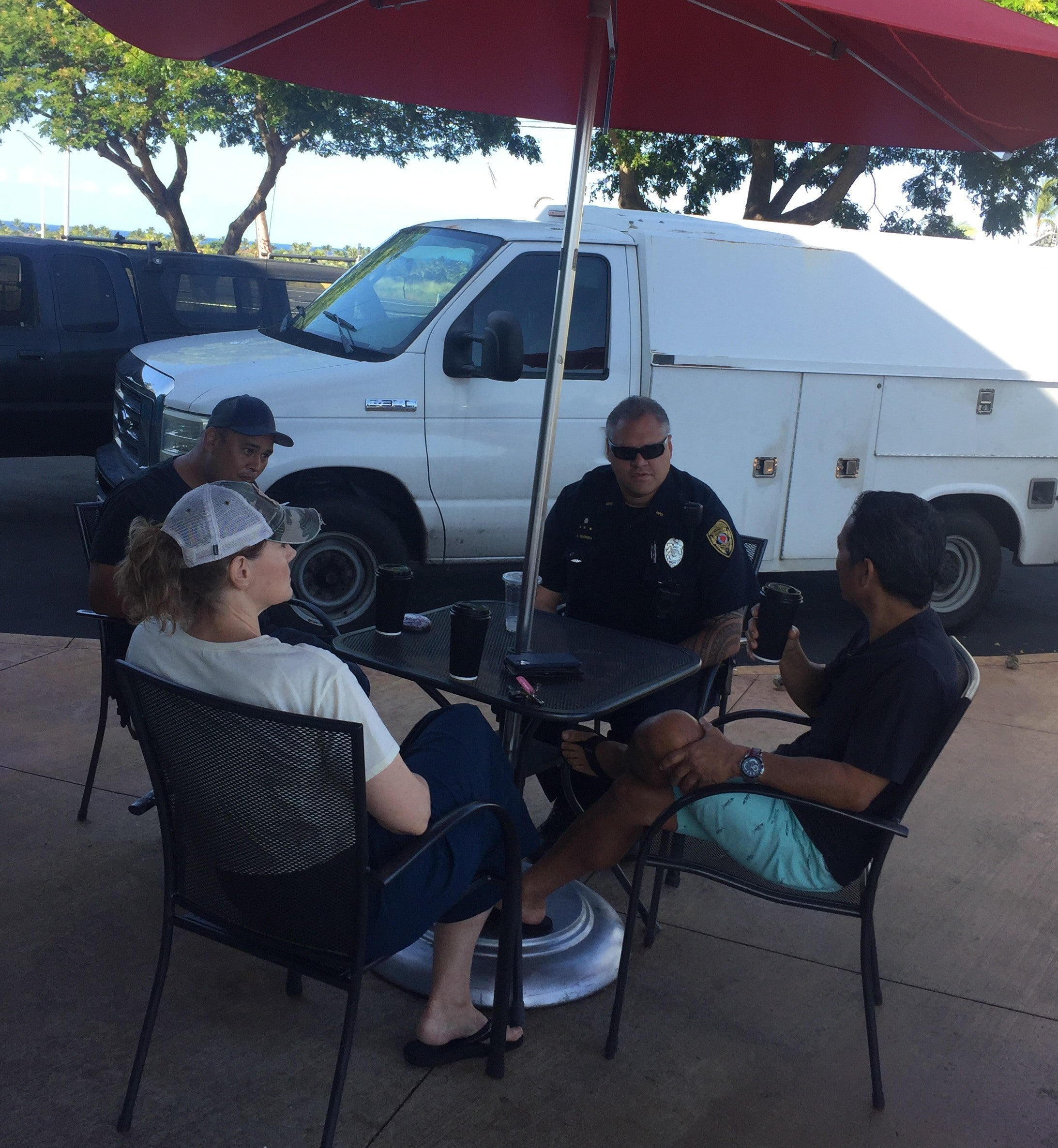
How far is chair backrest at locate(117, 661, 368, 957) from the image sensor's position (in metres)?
2.21

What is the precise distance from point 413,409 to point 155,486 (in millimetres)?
2408

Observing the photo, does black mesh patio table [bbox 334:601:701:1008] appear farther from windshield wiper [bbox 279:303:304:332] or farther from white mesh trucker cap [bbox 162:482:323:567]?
windshield wiper [bbox 279:303:304:332]

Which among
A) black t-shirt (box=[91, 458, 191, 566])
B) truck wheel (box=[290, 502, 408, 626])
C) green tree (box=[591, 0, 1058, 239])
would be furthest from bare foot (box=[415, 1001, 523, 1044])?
green tree (box=[591, 0, 1058, 239])

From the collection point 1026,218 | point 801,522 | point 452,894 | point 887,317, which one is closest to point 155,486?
point 452,894

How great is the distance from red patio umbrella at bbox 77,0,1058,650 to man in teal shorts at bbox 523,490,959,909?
0.58m

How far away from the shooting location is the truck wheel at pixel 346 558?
615 centimetres

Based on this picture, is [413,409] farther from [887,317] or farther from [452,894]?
[452,894]

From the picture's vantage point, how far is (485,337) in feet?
18.5

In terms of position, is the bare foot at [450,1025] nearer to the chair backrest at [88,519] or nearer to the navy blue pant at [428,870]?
the navy blue pant at [428,870]

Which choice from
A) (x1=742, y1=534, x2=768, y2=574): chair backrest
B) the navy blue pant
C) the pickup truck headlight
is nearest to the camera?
the navy blue pant

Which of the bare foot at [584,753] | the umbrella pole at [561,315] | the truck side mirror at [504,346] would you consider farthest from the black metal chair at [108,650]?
the truck side mirror at [504,346]

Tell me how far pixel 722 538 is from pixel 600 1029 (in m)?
1.61

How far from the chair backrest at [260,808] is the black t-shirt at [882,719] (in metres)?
1.16

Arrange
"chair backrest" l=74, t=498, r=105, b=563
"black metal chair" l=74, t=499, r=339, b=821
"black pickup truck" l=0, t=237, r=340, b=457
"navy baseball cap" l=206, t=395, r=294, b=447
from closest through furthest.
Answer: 1. "black metal chair" l=74, t=499, r=339, b=821
2. "navy baseball cap" l=206, t=395, r=294, b=447
3. "chair backrest" l=74, t=498, r=105, b=563
4. "black pickup truck" l=0, t=237, r=340, b=457
